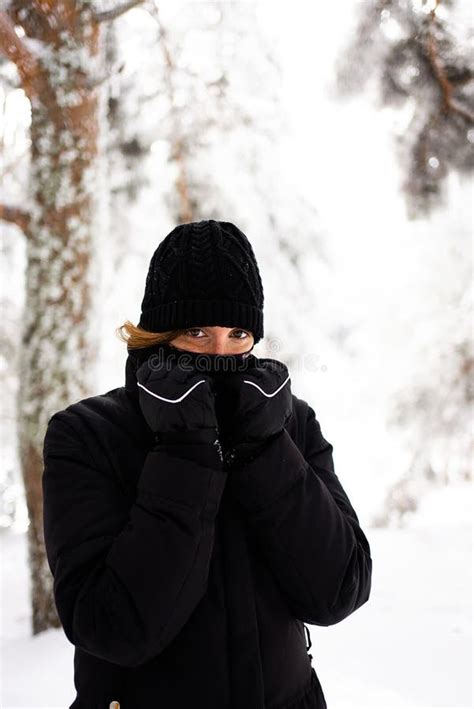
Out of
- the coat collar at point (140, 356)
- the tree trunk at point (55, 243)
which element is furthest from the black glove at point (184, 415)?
the tree trunk at point (55, 243)

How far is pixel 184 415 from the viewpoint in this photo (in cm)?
119

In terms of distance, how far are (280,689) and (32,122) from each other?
13.2 feet

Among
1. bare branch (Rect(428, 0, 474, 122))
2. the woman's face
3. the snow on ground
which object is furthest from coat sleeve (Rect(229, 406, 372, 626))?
bare branch (Rect(428, 0, 474, 122))

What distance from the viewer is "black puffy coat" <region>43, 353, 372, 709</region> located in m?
1.15

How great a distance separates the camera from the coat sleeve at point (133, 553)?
1.14 metres

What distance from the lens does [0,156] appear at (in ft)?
16.1

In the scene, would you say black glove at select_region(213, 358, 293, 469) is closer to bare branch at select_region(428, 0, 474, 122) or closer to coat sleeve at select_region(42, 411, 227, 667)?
coat sleeve at select_region(42, 411, 227, 667)

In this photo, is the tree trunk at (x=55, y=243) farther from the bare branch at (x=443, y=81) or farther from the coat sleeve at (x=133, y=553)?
the coat sleeve at (x=133, y=553)

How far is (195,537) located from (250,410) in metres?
0.28

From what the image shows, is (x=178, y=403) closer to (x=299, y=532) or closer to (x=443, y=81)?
(x=299, y=532)

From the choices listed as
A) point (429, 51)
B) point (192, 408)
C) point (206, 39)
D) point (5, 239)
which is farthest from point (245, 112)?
point (192, 408)

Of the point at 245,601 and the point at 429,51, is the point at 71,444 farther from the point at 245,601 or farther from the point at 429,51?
the point at 429,51

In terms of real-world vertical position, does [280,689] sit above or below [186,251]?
below
